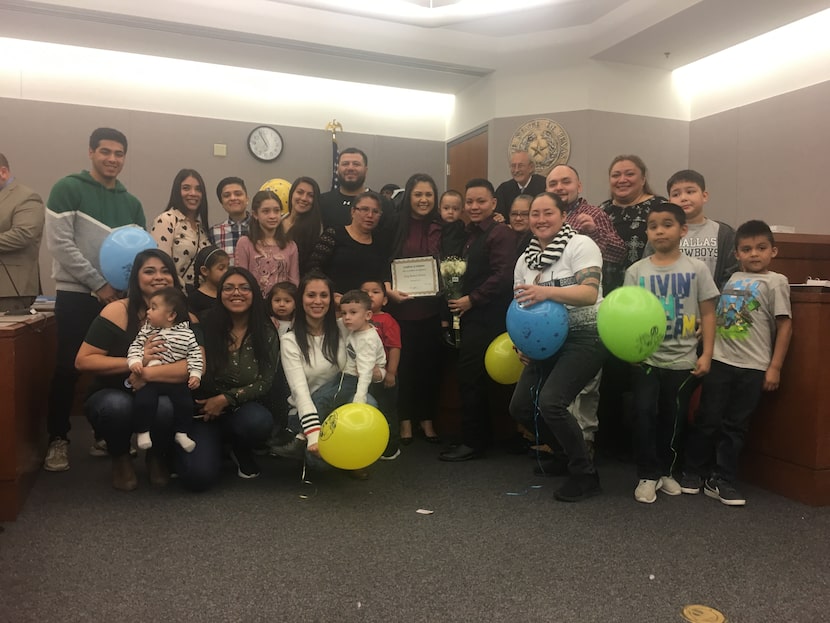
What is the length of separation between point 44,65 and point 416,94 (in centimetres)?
393

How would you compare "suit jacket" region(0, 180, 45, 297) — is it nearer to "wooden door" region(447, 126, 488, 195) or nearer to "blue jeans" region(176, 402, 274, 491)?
"blue jeans" region(176, 402, 274, 491)

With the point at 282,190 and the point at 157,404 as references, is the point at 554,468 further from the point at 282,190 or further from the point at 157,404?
the point at 282,190

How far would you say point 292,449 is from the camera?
273 cm

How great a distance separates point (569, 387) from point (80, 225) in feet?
8.25

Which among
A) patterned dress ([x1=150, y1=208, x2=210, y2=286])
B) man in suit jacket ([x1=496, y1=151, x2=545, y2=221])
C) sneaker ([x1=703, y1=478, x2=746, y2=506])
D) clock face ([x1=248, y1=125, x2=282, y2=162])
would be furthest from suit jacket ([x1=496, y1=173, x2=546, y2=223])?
clock face ([x1=248, y1=125, x2=282, y2=162])

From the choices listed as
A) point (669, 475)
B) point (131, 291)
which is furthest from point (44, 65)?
point (669, 475)

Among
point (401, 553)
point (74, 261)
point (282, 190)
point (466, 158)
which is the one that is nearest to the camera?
point (401, 553)

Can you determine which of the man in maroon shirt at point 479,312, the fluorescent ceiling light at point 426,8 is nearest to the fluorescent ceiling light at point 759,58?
the fluorescent ceiling light at point 426,8

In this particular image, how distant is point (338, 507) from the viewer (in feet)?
8.18

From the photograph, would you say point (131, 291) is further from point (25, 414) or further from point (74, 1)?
point (74, 1)

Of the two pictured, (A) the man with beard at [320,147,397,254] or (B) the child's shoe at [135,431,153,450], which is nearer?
(B) the child's shoe at [135,431,153,450]

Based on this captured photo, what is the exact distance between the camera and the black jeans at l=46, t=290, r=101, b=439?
9.60 ft

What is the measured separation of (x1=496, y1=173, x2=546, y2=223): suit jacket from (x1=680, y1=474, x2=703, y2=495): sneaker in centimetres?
215

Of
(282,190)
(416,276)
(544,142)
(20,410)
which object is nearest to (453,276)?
(416,276)
